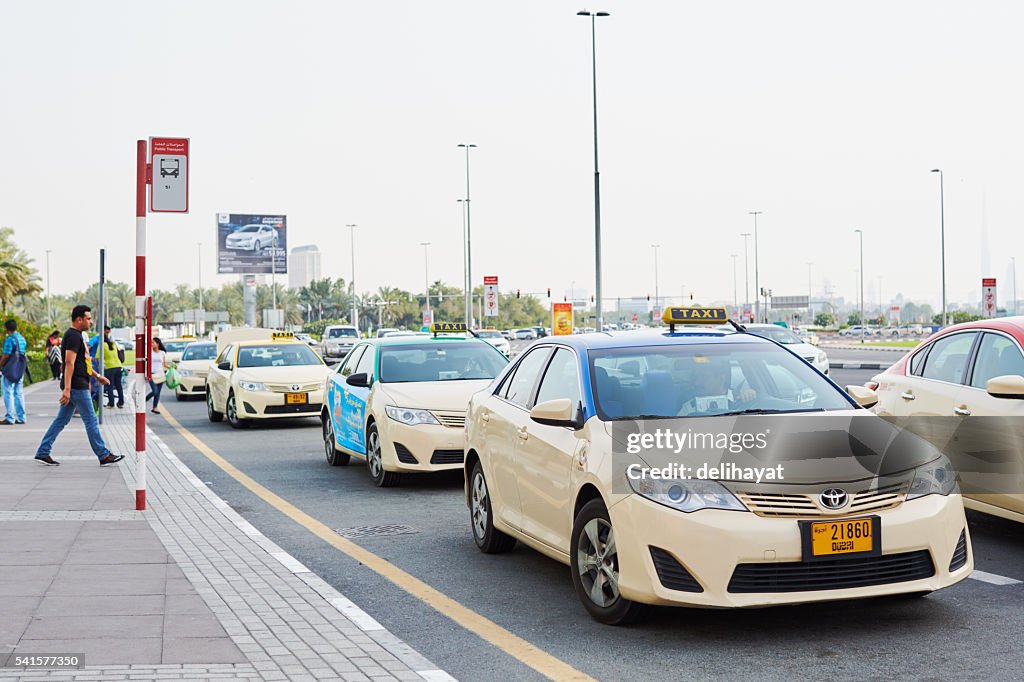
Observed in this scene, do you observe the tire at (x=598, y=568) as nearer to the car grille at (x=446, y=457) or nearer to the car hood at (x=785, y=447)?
the car hood at (x=785, y=447)

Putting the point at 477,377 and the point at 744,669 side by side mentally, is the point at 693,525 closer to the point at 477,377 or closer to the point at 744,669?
the point at 744,669

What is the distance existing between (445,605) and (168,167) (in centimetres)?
522

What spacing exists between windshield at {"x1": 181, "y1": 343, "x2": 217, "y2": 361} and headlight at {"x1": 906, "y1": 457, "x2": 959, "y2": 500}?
1082 inches

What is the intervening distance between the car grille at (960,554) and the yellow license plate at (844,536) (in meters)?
0.57

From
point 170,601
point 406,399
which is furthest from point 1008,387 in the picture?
point 406,399

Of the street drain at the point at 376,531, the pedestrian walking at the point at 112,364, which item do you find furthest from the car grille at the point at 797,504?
the pedestrian walking at the point at 112,364

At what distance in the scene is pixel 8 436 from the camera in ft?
58.0

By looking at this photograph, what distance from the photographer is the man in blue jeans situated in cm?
1298

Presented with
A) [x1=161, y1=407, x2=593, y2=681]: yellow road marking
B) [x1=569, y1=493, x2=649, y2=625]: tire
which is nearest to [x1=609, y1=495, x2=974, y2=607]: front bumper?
[x1=569, y1=493, x2=649, y2=625]: tire

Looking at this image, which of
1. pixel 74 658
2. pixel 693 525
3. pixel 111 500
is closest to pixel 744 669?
pixel 693 525

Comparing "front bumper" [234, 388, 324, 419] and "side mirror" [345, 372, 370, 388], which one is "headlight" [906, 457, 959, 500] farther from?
"front bumper" [234, 388, 324, 419]

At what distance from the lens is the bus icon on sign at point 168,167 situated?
9.95m

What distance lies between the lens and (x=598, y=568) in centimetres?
597

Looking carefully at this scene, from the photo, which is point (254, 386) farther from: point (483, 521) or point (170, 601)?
point (170, 601)
